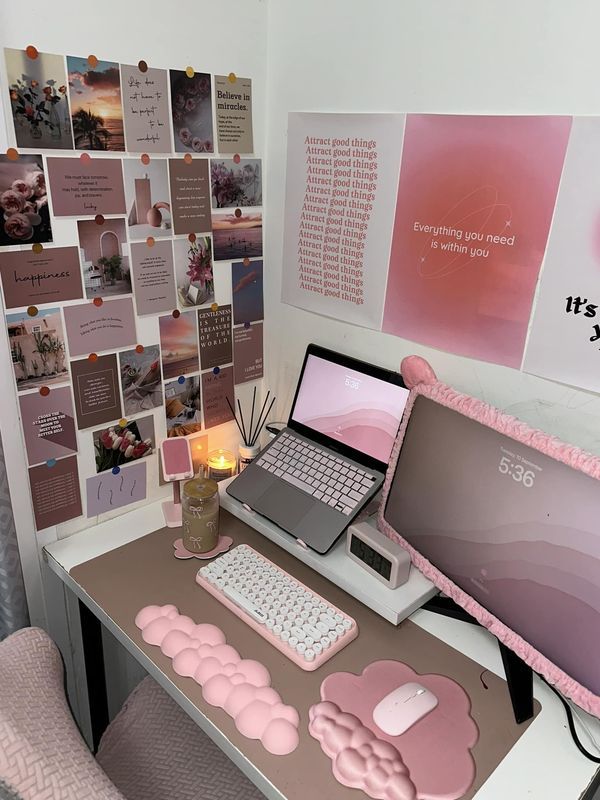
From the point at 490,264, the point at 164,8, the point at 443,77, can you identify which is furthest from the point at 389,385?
the point at 164,8

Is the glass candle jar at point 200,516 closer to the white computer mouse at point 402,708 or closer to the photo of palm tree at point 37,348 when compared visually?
the photo of palm tree at point 37,348

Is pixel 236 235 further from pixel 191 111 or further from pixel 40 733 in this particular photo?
pixel 40 733

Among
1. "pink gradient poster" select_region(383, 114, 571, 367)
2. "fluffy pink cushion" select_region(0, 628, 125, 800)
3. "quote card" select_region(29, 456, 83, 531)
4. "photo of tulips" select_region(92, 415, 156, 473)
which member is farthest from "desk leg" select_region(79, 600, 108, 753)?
"pink gradient poster" select_region(383, 114, 571, 367)

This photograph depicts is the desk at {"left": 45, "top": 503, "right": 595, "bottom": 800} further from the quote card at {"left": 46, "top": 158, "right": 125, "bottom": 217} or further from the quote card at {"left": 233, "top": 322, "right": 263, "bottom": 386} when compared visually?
the quote card at {"left": 46, "top": 158, "right": 125, "bottom": 217}

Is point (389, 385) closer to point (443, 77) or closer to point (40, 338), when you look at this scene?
point (443, 77)

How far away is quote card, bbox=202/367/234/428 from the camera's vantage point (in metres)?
1.49

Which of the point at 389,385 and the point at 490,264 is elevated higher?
the point at 490,264

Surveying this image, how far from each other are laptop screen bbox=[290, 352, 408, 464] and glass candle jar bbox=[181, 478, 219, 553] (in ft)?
0.95

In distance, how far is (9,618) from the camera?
122 cm

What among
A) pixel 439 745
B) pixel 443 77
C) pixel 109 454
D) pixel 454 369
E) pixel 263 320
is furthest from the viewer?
pixel 263 320

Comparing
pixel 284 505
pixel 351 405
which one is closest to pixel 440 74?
pixel 351 405

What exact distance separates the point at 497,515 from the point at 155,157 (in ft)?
3.01

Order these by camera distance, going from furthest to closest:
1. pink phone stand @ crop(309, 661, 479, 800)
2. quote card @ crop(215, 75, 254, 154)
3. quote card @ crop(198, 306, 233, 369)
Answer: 1. quote card @ crop(198, 306, 233, 369)
2. quote card @ crop(215, 75, 254, 154)
3. pink phone stand @ crop(309, 661, 479, 800)

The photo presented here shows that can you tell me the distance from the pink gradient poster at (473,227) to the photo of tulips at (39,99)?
24.1 inches
